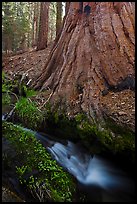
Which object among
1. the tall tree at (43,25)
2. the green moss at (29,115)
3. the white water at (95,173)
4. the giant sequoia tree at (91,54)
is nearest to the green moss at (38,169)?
the white water at (95,173)

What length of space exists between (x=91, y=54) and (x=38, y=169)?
3.53 metres


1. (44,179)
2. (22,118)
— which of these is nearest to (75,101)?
(22,118)

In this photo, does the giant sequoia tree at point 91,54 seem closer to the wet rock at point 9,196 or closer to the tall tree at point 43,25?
the wet rock at point 9,196

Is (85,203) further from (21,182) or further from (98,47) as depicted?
(98,47)

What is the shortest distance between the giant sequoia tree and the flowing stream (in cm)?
94

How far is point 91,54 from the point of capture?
6898 mm

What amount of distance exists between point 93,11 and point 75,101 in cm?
278

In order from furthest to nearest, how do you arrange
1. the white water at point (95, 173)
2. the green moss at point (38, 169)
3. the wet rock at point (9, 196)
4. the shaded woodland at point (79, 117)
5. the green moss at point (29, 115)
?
the green moss at point (29, 115)
the white water at point (95, 173)
the shaded woodland at point (79, 117)
the green moss at point (38, 169)
the wet rock at point (9, 196)

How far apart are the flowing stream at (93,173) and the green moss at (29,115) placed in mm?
287

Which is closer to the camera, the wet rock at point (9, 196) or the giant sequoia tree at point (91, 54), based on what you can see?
the wet rock at point (9, 196)

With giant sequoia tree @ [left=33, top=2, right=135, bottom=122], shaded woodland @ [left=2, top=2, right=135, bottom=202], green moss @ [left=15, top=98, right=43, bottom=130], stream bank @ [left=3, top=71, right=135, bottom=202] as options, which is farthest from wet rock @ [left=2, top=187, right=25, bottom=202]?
giant sequoia tree @ [left=33, top=2, right=135, bottom=122]

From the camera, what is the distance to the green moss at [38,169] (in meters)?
4.22

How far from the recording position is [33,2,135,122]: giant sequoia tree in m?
6.40

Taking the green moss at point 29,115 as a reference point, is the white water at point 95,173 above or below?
below
